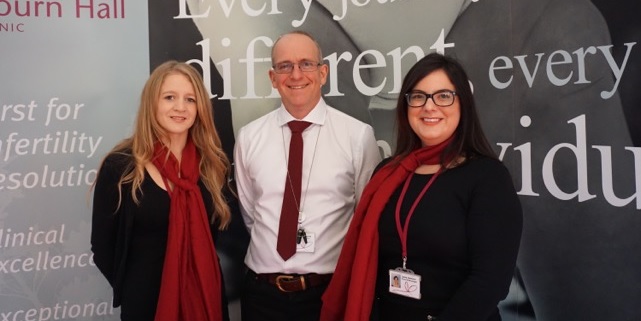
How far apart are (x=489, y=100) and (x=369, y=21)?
76 centimetres

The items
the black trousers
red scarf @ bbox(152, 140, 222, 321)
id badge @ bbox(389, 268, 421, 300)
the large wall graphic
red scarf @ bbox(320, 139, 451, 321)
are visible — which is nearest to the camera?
id badge @ bbox(389, 268, 421, 300)

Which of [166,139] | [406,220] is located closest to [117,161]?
[166,139]

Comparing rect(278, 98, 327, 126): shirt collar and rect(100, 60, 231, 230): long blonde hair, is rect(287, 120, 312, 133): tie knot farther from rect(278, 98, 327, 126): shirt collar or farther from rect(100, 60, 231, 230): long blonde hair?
rect(100, 60, 231, 230): long blonde hair

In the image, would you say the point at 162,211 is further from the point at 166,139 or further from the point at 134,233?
the point at 166,139

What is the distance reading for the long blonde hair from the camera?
208cm

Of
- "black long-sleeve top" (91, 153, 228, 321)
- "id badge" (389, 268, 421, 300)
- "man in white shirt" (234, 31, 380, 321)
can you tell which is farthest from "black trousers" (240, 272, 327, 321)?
"id badge" (389, 268, 421, 300)

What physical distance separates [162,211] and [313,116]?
77 centimetres

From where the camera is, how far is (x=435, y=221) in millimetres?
1643

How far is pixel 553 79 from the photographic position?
2580 millimetres

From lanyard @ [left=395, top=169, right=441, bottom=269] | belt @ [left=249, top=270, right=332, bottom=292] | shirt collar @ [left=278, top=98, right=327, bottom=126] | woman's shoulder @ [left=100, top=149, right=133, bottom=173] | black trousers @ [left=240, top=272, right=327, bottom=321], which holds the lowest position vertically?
black trousers @ [left=240, top=272, right=327, bottom=321]

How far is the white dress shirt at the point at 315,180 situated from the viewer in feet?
7.36

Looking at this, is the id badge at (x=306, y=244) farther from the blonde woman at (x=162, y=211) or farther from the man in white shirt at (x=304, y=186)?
the blonde woman at (x=162, y=211)

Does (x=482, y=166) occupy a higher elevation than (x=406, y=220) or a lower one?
higher

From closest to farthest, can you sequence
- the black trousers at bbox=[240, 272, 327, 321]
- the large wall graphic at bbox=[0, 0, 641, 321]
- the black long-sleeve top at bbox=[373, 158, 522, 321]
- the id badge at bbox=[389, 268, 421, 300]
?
1. the black long-sleeve top at bbox=[373, 158, 522, 321]
2. the id badge at bbox=[389, 268, 421, 300]
3. the black trousers at bbox=[240, 272, 327, 321]
4. the large wall graphic at bbox=[0, 0, 641, 321]
